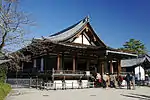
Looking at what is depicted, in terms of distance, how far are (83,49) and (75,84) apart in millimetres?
4762

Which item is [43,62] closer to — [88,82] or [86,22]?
[88,82]

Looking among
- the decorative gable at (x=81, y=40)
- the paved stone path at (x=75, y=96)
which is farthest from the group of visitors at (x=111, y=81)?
the decorative gable at (x=81, y=40)

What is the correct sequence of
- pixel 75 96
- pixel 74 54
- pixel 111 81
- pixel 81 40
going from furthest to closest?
1. pixel 81 40
2. pixel 74 54
3. pixel 111 81
4. pixel 75 96

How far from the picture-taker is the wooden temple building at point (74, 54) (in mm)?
24391

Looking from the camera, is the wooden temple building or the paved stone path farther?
the wooden temple building

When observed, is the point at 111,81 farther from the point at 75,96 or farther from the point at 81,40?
the point at 75,96

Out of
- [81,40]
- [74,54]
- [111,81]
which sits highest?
[81,40]

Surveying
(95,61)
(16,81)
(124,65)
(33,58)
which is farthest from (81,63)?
(124,65)

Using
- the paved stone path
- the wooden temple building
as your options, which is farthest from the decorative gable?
the paved stone path

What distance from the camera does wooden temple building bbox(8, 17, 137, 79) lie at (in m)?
24.4

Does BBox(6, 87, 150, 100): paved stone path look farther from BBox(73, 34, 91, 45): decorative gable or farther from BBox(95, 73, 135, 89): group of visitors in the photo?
BBox(73, 34, 91, 45): decorative gable

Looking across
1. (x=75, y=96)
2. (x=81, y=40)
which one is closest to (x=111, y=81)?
(x=81, y=40)

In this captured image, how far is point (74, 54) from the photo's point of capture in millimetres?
26875

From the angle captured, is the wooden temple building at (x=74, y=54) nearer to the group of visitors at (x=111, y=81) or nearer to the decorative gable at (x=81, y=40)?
the decorative gable at (x=81, y=40)
